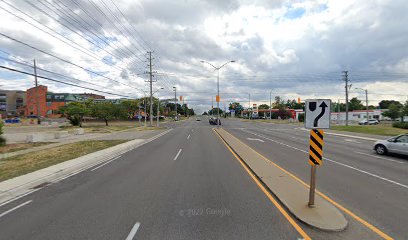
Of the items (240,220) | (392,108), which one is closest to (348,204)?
(240,220)

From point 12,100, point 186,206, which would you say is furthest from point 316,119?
point 12,100

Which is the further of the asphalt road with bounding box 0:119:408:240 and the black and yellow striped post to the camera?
the black and yellow striped post

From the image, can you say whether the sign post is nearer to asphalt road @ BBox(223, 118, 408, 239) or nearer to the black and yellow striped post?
the black and yellow striped post

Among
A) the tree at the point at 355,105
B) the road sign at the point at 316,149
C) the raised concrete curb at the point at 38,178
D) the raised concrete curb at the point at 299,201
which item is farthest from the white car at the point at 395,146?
the tree at the point at 355,105

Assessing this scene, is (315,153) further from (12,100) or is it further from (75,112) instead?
(12,100)

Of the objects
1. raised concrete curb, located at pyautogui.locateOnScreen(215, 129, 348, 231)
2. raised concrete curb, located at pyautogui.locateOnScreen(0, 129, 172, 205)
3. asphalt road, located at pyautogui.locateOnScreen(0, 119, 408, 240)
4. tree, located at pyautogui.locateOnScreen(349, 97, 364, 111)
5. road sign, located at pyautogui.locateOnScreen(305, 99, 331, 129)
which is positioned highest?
tree, located at pyautogui.locateOnScreen(349, 97, 364, 111)

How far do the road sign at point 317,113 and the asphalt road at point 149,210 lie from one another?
2.13 metres

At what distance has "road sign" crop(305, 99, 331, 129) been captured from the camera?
5492mm

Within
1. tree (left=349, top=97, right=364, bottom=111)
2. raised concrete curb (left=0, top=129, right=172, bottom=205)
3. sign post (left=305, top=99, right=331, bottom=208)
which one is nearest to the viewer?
sign post (left=305, top=99, right=331, bottom=208)

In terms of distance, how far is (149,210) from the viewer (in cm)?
569

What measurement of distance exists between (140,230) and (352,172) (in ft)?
28.2

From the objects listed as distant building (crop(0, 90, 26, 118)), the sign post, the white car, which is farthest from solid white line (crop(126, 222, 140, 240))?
distant building (crop(0, 90, 26, 118))

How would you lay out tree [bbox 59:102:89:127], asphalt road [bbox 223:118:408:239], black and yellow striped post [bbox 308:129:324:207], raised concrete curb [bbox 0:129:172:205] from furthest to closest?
tree [bbox 59:102:89:127], raised concrete curb [bbox 0:129:172:205], black and yellow striped post [bbox 308:129:324:207], asphalt road [bbox 223:118:408:239]

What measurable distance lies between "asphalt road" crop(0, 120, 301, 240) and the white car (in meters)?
10.2
